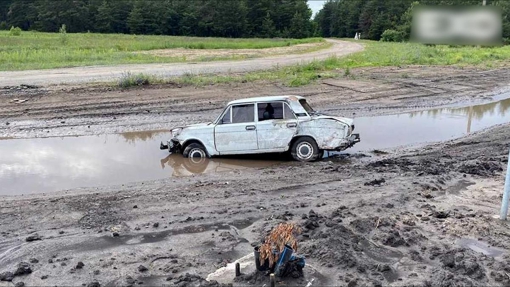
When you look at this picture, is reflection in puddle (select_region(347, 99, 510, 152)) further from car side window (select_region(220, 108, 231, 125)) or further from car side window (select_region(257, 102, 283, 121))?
car side window (select_region(220, 108, 231, 125))

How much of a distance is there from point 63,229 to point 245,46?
45.4m

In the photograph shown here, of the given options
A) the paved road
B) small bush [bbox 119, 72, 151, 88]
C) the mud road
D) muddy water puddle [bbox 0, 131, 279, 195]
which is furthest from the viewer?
the paved road

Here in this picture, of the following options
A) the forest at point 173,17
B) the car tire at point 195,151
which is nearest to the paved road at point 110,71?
the car tire at point 195,151

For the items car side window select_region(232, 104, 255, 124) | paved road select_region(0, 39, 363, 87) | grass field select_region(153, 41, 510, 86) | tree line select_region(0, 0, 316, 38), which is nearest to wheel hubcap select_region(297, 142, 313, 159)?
car side window select_region(232, 104, 255, 124)

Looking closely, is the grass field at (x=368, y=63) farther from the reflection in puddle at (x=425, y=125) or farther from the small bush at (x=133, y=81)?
the reflection in puddle at (x=425, y=125)

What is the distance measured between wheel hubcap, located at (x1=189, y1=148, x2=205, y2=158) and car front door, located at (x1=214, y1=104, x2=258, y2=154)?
538 mm

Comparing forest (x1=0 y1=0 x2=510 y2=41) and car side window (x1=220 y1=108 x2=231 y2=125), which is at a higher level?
forest (x1=0 y1=0 x2=510 y2=41)

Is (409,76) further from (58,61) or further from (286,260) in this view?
(286,260)

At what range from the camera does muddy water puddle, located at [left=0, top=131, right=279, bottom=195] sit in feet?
39.1

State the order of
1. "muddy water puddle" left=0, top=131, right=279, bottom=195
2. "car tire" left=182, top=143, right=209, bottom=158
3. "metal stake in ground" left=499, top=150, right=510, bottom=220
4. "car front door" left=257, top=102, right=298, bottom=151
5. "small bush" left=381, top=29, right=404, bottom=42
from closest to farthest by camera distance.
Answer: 1. "metal stake in ground" left=499, top=150, right=510, bottom=220
2. "muddy water puddle" left=0, top=131, right=279, bottom=195
3. "small bush" left=381, top=29, right=404, bottom=42
4. "car front door" left=257, top=102, right=298, bottom=151
5. "car tire" left=182, top=143, right=209, bottom=158

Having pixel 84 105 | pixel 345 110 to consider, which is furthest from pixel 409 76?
pixel 84 105

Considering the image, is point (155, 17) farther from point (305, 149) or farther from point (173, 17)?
point (305, 149)

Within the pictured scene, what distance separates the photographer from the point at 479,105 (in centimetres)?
2308

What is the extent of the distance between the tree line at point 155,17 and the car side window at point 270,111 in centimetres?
7241
